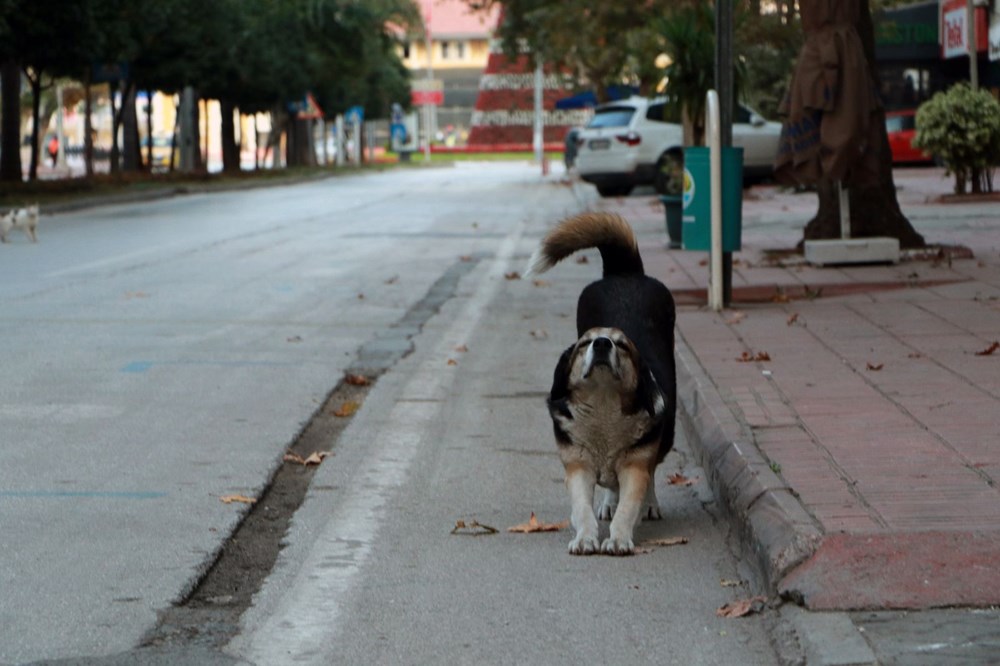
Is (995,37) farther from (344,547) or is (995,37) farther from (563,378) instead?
(344,547)

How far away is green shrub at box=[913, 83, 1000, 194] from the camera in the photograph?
27609 mm

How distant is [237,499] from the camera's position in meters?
7.15

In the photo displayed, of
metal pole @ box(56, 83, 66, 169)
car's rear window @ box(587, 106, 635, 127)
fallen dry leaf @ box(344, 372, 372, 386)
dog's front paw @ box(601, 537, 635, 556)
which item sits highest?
metal pole @ box(56, 83, 66, 169)

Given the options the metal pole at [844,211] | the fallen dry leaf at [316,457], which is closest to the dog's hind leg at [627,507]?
the fallen dry leaf at [316,457]

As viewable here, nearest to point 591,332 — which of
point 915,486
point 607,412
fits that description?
point 607,412

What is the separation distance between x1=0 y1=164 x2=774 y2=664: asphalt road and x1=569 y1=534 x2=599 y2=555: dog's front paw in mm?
48

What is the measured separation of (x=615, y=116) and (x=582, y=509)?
97.1 ft

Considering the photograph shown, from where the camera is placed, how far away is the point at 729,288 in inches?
535

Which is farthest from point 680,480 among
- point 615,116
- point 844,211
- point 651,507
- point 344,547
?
point 615,116

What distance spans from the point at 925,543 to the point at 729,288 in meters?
8.17

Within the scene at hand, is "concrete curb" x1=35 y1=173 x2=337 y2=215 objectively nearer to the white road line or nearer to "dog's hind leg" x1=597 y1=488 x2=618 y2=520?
the white road line

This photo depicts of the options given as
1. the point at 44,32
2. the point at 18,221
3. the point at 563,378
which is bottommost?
the point at 563,378

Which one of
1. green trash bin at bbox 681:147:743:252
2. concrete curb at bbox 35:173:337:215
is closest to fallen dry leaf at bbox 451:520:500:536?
green trash bin at bbox 681:147:743:252

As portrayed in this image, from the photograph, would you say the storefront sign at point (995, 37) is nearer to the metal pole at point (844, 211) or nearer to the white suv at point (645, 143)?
the white suv at point (645, 143)
